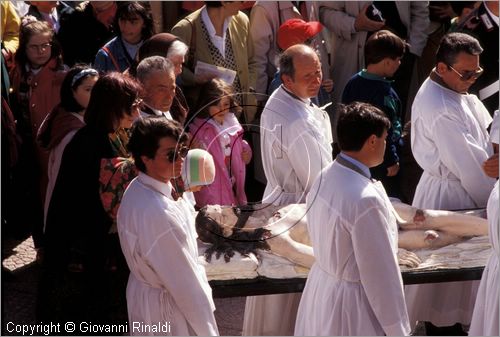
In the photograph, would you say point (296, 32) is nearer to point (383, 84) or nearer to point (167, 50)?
point (383, 84)

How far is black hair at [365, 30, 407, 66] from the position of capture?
663 centimetres

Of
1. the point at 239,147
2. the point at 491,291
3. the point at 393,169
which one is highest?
A: the point at 239,147

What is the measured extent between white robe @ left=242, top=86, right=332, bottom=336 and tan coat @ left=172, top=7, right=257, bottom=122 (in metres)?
1.08

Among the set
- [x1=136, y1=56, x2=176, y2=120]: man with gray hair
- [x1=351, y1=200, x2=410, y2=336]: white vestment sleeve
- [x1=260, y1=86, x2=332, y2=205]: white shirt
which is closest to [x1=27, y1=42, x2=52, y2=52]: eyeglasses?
[x1=136, y1=56, x2=176, y2=120]: man with gray hair

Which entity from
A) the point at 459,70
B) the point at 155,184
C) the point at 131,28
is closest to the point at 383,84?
the point at 459,70

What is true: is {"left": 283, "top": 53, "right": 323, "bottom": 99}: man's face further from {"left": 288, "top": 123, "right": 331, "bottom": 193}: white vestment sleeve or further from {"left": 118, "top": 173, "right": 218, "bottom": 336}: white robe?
{"left": 118, "top": 173, "right": 218, "bottom": 336}: white robe

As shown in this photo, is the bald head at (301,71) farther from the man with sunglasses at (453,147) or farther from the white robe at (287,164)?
the man with sunglasses at (453,147)

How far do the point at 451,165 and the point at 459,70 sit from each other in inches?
22.1

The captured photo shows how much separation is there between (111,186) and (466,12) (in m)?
5.29

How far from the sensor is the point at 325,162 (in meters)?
5.54

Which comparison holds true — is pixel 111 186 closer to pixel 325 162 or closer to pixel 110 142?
pixel 110 142

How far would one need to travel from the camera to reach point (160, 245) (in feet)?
13.4

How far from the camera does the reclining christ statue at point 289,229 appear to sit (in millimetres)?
5109

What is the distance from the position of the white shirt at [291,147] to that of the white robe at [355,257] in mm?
1047
